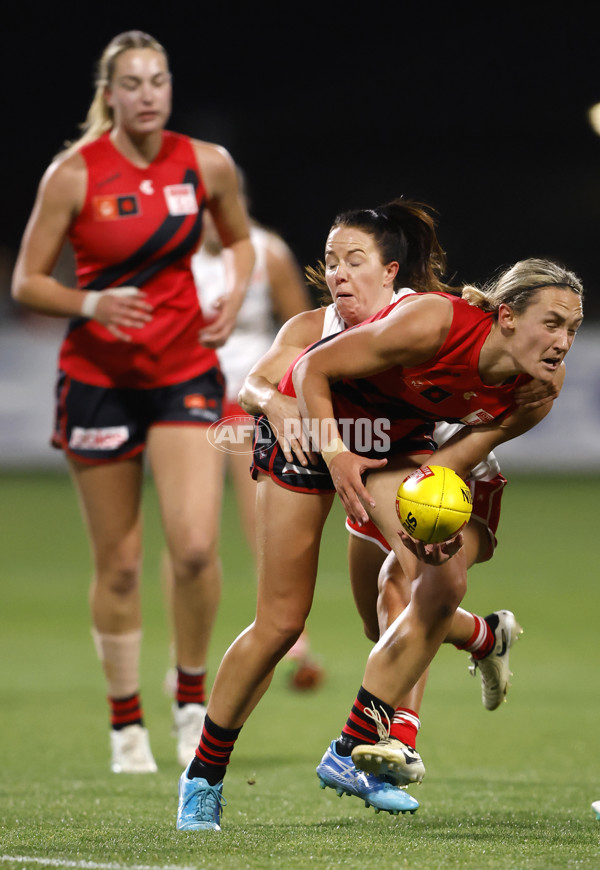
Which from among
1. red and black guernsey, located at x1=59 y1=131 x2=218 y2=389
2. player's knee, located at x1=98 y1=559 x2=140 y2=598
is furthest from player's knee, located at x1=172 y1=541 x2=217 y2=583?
red and black guernsey, located at x1=59 y1=131 x2=218 y2=389

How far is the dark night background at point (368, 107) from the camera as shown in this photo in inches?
896

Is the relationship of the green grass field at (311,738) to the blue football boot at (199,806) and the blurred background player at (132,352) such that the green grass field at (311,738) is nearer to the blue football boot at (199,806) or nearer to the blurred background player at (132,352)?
the blue football boot at (199,806)

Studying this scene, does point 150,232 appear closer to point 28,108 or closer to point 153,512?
point 153,512

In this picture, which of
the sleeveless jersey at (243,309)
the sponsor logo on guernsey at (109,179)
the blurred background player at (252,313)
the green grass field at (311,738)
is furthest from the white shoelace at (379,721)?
the sleeveless jersey at (243,309)

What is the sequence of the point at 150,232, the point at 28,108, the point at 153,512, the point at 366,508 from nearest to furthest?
the point at 366,508, the point at 150,232, the point at 153,512, the point at 28,108

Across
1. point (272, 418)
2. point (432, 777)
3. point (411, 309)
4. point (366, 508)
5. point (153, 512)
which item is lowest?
point (153, 512)

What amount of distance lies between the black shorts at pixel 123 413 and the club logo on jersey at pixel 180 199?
27.2 inches

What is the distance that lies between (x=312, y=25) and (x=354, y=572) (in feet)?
68.3

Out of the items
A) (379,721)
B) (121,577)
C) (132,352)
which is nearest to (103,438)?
(132,352)

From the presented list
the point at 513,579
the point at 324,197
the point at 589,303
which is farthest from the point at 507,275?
the point at 324,197

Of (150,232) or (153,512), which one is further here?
(153,512)

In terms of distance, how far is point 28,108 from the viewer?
2312cm

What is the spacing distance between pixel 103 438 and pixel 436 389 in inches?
73.6

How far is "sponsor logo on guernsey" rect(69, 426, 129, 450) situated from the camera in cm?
530
